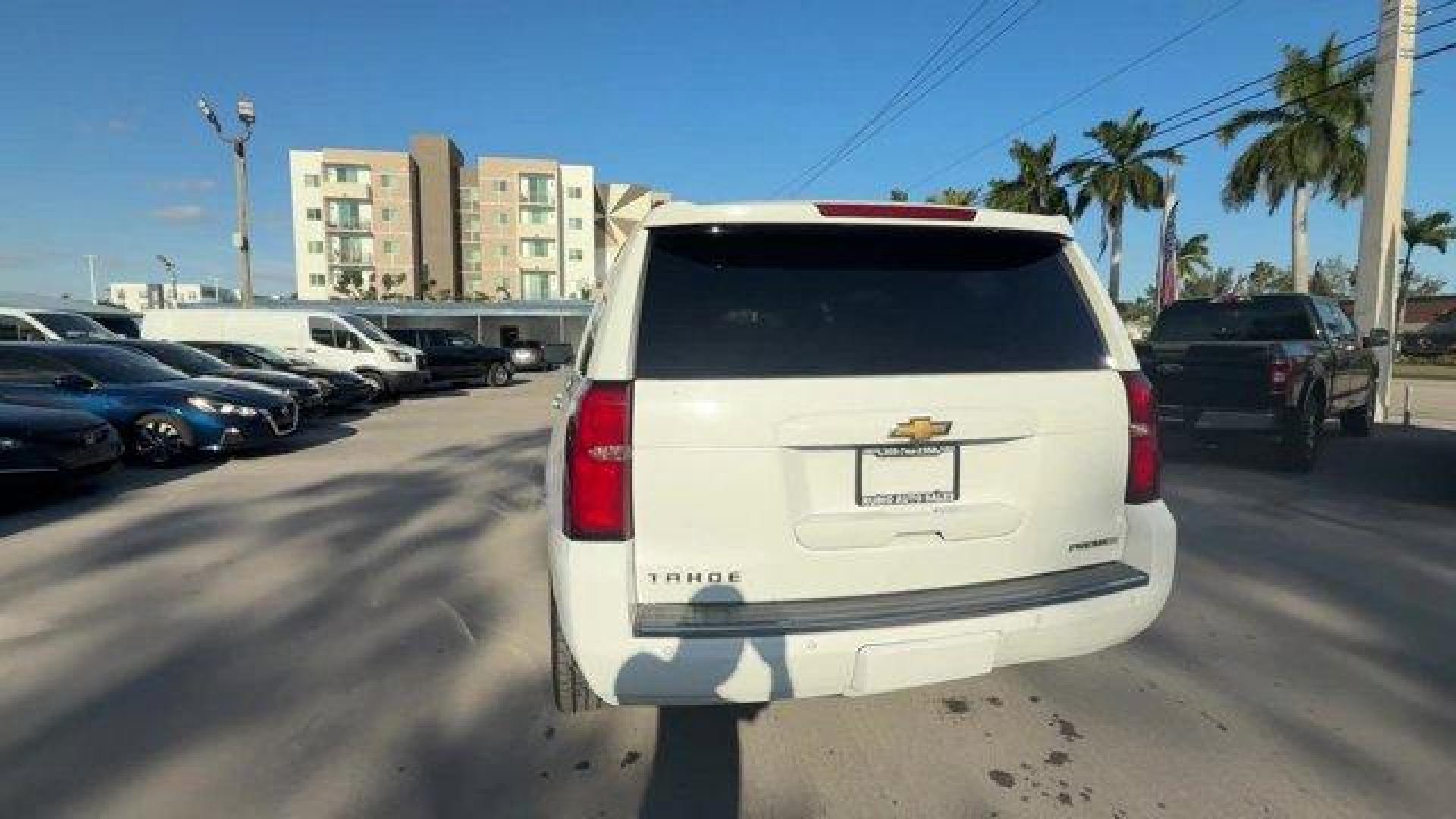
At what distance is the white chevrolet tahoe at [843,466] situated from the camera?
2324 mm

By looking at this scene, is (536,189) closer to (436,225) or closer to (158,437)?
(436,225)

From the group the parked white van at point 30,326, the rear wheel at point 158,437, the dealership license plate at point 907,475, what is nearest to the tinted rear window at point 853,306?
the dealership license plate at point 907,475

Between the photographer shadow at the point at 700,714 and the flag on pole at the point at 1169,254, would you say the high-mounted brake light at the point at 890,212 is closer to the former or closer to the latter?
the photographer shadow at the point at 700,714

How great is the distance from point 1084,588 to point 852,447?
3.37 feet

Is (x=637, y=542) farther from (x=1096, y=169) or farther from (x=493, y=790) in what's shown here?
(x=1096, y=169)

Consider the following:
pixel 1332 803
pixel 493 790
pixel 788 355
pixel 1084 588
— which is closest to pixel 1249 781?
pixel 1332 803

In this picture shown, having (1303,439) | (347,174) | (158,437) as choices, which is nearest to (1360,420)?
(1303,439)

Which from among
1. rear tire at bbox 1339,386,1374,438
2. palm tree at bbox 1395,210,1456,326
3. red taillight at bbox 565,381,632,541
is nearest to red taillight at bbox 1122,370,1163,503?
red taillight at bbox 565,381,632,541

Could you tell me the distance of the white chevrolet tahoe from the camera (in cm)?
232

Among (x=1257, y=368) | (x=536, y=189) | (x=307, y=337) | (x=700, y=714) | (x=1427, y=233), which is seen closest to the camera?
(x=700, y=714)

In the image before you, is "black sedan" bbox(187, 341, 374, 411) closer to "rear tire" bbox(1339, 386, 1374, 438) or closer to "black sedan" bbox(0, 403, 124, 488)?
"black sedan" bbox(0, 403, 124, 488)

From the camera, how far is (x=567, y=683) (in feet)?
9.30

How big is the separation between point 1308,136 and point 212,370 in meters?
37.5

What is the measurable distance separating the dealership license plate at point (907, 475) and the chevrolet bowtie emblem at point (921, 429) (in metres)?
0.05
